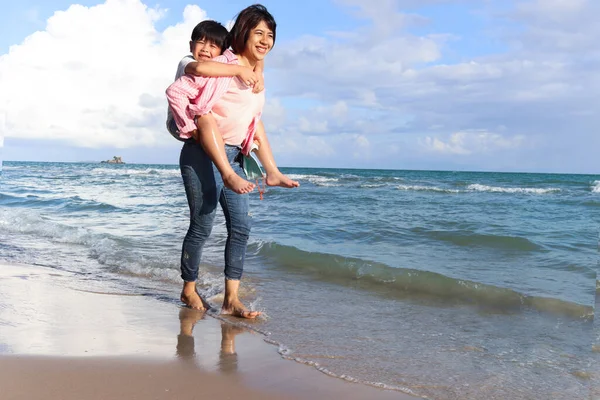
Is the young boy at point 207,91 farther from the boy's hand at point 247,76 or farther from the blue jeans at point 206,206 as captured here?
the blue jeans at point 206,206

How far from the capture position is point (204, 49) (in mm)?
3342

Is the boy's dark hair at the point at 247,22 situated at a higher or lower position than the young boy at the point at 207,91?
higher

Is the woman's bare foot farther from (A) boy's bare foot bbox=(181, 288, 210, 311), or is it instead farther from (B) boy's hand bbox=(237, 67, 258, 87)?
(B) boy's hand bbox=(237, 67, 258, 87)

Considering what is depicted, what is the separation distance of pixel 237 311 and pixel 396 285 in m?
1.97

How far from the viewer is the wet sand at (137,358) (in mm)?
2139

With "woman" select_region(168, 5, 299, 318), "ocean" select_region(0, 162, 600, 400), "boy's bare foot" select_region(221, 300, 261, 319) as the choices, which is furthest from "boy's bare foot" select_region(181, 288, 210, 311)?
"ocean" select_region(0, 162, 600, 400)

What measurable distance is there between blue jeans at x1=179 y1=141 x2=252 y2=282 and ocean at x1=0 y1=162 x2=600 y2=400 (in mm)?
479

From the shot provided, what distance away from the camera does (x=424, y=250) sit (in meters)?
6.79

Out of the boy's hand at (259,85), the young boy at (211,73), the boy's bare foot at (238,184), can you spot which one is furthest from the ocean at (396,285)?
the boy's hand at (259,85)

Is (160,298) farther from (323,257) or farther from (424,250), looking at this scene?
(424,250)

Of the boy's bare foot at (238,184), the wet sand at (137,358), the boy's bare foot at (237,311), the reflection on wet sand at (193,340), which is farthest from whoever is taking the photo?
the boy's bare foot at (237,311)

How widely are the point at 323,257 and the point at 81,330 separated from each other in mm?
3363

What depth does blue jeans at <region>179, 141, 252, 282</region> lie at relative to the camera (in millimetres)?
3346

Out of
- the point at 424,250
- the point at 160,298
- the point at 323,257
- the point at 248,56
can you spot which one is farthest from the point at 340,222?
the point at 248,56
